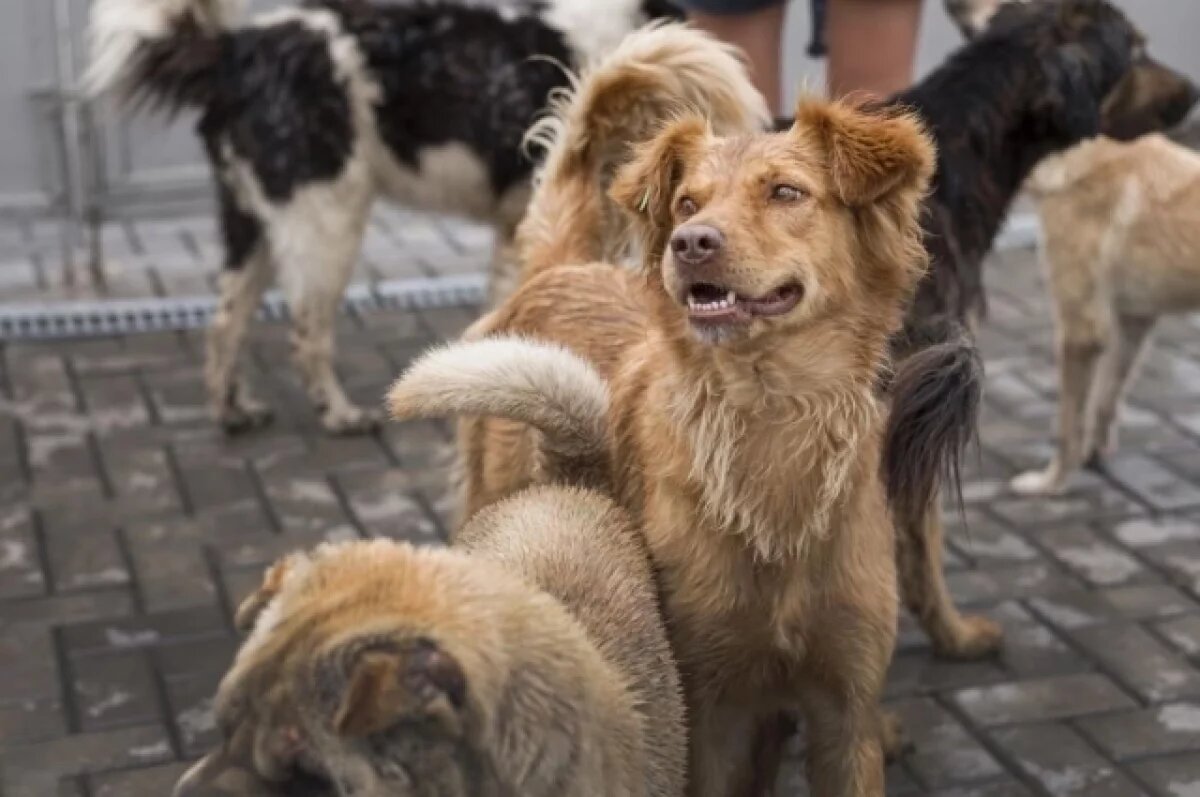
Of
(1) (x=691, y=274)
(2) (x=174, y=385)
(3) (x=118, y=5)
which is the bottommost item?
(2) (x=174, y=385)

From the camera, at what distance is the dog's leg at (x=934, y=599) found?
12.1ft

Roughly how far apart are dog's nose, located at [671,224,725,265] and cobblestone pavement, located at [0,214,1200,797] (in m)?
1.40

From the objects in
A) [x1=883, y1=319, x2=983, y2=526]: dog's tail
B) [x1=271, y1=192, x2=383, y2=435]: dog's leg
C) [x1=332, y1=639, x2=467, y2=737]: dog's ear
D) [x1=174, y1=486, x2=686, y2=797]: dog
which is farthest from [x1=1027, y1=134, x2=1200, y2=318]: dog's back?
[x1=332, y1=639, x2=467, y2=737]: dog's ear

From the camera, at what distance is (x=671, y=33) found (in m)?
3.49

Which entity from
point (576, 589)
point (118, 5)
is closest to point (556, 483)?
point (576, 589)

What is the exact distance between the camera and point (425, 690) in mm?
1993

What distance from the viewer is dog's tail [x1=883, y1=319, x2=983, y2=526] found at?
2.75 meters

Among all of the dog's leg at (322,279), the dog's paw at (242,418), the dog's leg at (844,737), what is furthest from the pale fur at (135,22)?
the dog's leg at (844,737)

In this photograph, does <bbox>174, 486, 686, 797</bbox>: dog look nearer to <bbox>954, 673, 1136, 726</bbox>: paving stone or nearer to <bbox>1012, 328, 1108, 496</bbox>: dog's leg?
<bbox>954, 673, 1136, 726</bbox>: paving stone

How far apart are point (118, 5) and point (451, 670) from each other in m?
3.65

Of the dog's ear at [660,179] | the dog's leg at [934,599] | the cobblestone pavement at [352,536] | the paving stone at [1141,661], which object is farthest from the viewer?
the paving stone at [1141,661]

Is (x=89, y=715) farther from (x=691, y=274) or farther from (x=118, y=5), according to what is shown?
(x=118, y=5)

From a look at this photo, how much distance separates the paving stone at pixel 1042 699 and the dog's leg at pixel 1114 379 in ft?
4.28

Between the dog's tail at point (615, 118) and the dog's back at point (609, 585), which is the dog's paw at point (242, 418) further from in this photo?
the dog's back at point (609, 585)
